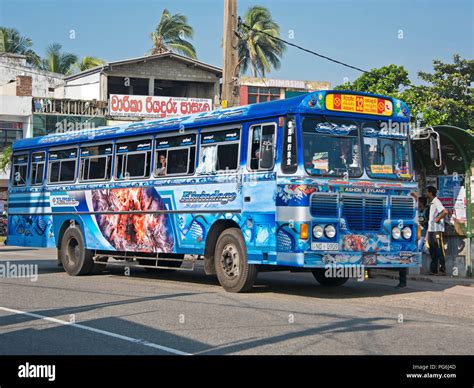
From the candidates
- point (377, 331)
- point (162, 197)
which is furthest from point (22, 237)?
point (377, 331)

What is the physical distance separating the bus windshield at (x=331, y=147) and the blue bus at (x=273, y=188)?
0.06ft

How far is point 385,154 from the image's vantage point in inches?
545

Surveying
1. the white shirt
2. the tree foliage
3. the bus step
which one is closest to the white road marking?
the bus step

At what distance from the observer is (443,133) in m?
16.8

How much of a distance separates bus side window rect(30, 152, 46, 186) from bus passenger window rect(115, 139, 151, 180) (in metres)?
3.42

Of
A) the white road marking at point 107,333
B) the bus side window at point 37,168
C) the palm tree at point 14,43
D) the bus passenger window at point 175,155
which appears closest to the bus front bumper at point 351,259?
the bus passenger window at point 175,155

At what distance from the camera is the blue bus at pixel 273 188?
42.1ft

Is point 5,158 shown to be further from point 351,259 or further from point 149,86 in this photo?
point 351,259

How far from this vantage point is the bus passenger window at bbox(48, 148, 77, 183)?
18891 millimetres

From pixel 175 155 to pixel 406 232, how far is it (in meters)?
4.80

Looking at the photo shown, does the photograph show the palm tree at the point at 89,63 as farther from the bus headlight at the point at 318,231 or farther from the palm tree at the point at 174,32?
the bus headlight at the point at 318,231

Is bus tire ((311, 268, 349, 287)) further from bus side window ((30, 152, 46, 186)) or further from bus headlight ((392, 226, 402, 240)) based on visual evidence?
bus side window ((30, 152, 46, 186))

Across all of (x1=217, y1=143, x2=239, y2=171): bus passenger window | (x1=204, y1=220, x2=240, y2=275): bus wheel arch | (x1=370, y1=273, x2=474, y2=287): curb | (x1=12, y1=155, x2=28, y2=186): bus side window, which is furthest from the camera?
(x1=12, y1=155, x2=28, y2=186): bus side window
